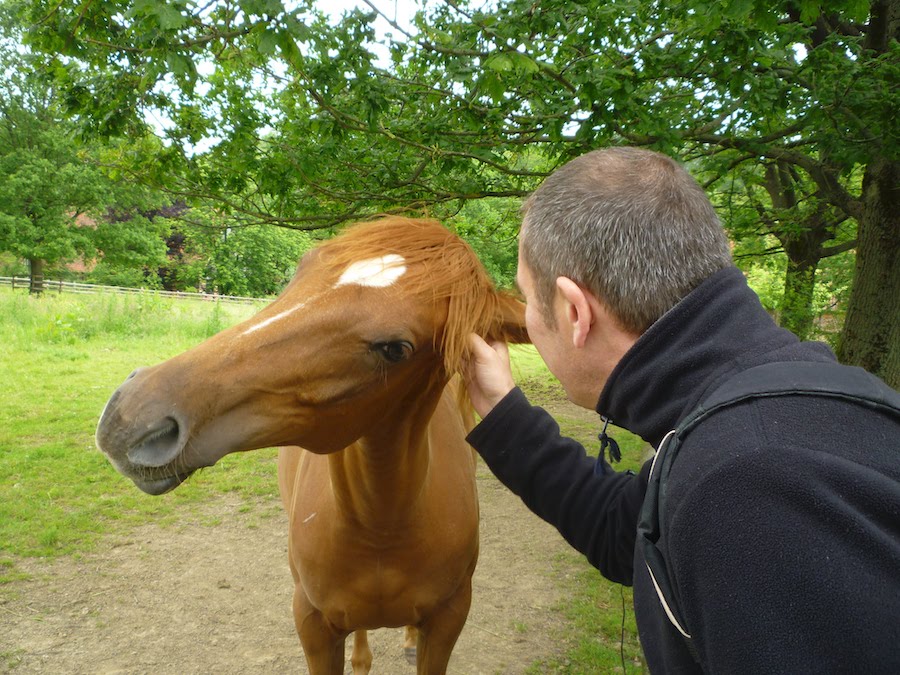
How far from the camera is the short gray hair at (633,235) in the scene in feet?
3.84

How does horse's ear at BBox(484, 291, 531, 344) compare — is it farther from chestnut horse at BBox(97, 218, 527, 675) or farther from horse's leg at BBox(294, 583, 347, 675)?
horse's leg at BBox(294, 583, 347, 675)

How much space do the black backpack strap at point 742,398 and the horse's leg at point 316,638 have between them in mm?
2220

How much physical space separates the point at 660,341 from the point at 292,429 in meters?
1.11

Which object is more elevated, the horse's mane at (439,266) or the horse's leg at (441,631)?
the horse's mane at (439,266)

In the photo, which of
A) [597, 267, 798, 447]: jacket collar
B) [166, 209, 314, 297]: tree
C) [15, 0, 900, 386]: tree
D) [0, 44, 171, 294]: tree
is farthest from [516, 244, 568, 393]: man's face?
[166, 209, 314, 297]: tree

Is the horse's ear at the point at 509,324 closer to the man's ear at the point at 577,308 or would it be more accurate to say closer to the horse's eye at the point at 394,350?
the horse's eye at the point at 394,350

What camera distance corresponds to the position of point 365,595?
8.37ft

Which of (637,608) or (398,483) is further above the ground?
(637,608)

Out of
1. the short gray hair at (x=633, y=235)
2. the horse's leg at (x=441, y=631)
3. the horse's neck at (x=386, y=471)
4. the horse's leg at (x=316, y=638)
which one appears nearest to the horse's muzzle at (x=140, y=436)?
the horse's neck at (x=386, y=471)

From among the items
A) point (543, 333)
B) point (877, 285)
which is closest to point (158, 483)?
point (543, 333)

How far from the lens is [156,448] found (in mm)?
1595

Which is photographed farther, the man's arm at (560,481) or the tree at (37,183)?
the tree at (37,183)

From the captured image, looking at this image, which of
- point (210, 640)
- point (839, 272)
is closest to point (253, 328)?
point (210, 640)

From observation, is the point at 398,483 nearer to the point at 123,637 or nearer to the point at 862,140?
the point at 123,637
